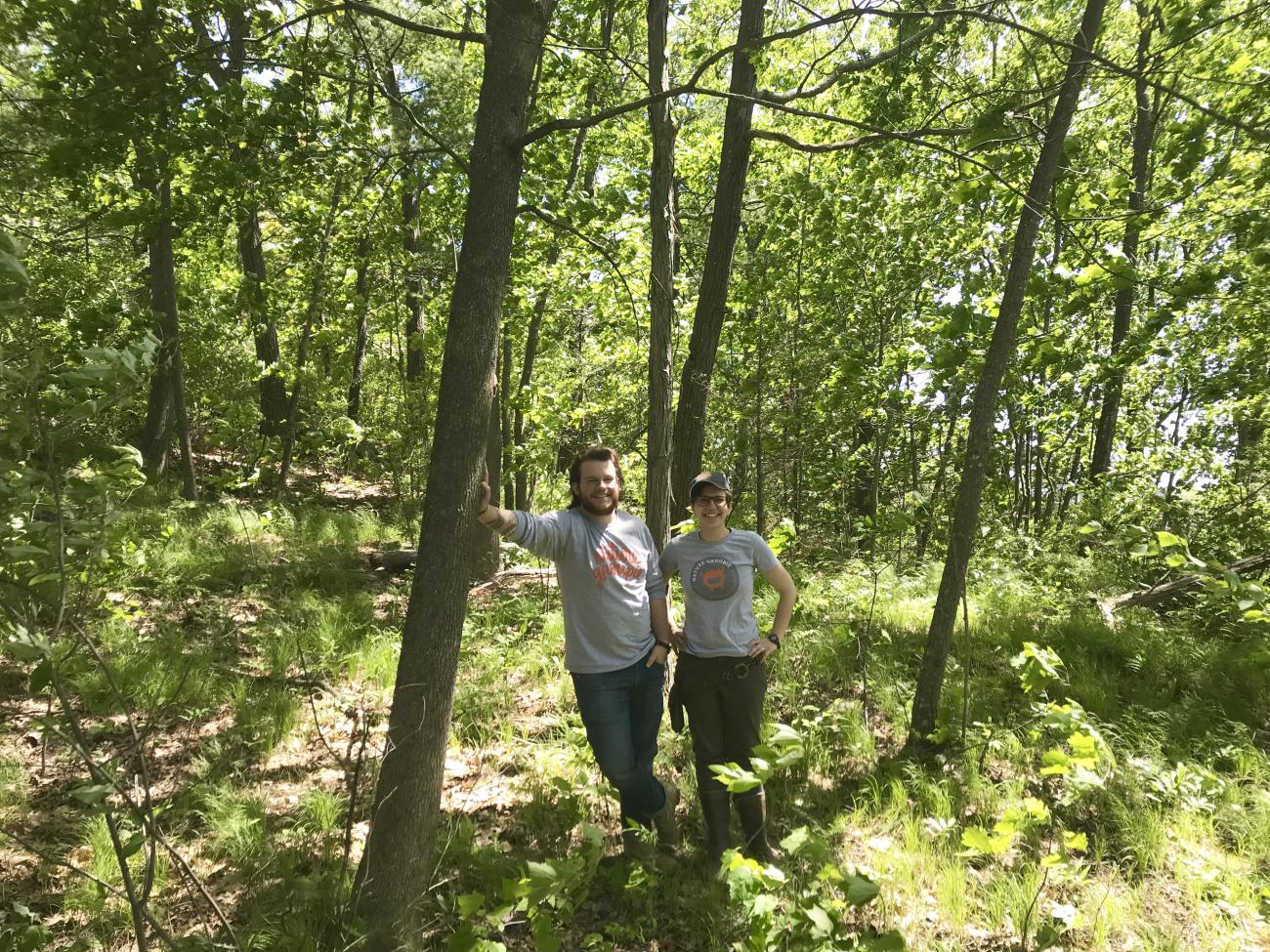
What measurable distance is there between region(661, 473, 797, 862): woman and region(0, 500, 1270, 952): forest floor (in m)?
0.29

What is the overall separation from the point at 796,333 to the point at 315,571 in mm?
6165

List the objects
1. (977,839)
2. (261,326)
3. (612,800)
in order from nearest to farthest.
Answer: (977,839) → (612,800) → (261,326)

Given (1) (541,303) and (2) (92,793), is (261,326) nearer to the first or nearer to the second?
(1) (541,303)

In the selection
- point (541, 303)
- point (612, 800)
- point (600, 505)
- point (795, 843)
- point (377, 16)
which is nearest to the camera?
point (795, 843)

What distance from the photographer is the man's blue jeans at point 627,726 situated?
303 centimetres

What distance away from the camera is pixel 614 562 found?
3.08m

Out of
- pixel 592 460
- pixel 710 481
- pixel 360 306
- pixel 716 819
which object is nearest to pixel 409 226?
pixel 360 306

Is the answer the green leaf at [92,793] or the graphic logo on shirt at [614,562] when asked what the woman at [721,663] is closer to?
the graphic logo on shirt at [614,562]

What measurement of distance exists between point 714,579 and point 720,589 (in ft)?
0.19

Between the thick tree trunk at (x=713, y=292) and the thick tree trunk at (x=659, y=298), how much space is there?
1.15m

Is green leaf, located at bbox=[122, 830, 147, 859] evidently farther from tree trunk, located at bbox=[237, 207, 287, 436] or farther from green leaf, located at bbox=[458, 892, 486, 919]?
tree trunk, located at bbox=[237, 207, 287, 436]

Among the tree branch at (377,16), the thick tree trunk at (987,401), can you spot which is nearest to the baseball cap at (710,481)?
the thick tree trunk at (987,401)

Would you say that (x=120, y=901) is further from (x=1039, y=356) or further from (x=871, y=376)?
(x=871, y=376)

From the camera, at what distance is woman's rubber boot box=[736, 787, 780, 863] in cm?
326
